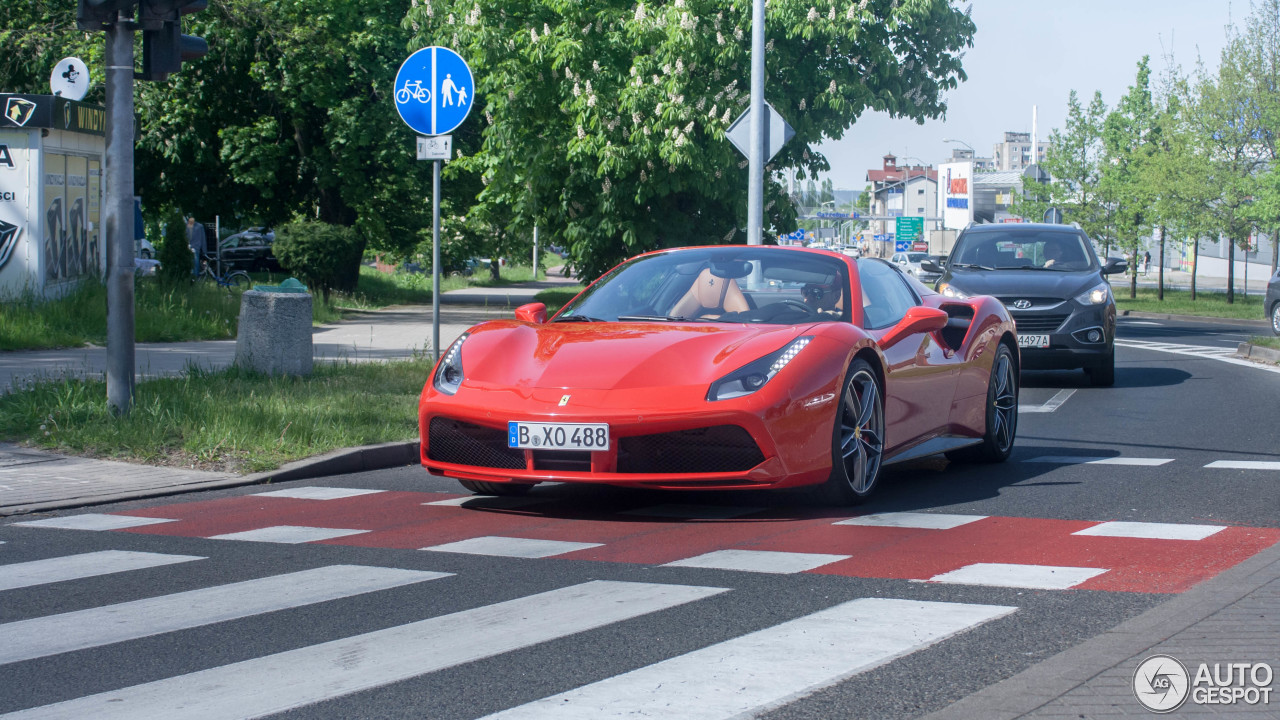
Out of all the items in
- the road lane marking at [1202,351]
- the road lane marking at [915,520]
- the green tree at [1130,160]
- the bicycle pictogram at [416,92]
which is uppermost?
the green tree at [1130,160]

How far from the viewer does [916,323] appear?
7.27 m

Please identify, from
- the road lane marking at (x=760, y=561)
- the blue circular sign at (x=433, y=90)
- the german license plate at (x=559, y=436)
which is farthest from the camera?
the blue circular sign at (x=433, y=90)

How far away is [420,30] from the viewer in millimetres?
25484

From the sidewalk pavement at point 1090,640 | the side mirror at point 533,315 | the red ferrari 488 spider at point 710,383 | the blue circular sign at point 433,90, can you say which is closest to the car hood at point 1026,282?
the blue circular sign at point 433,90

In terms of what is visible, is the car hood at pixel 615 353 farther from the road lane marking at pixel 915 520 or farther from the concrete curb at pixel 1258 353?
the concrete curb at pixel 1258 353

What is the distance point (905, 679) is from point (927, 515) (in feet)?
9.53

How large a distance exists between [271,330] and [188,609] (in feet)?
22.2

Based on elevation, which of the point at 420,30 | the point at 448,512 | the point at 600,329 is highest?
the point at 420,30

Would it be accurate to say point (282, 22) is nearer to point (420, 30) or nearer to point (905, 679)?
point (420, 30)

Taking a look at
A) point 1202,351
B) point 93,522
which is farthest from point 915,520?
point 1202,351

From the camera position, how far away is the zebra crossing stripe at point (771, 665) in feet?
11.0

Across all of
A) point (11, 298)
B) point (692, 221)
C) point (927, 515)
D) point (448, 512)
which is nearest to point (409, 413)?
point (448, 512)

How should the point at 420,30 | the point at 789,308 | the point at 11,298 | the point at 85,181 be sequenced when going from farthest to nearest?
the point at 420,30, the point at 85,181, the point at 11,298, the point at 789,308

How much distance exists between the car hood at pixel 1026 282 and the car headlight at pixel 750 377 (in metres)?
8.37
